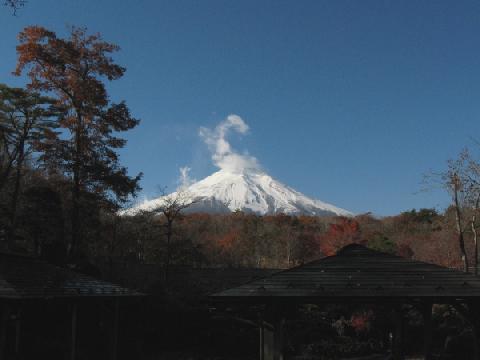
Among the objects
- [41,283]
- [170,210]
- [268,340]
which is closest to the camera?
[268,340]

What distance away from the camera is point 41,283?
11.5 meters

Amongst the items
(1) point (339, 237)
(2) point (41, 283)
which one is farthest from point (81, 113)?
(1) point (339, 237)

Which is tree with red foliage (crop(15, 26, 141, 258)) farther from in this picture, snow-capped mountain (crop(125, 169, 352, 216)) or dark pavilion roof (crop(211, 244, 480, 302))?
snow-capped mountain (crop(125, 169, 352, 216))

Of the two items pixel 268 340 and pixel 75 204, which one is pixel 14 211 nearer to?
pixel 75 204

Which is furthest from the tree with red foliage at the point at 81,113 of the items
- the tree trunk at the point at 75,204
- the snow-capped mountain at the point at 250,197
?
the snow-capped mountain at the point at 250,197

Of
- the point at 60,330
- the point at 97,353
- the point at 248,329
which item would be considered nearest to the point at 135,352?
the point at 97,353

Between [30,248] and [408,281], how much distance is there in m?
19.6

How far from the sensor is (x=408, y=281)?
405 inches

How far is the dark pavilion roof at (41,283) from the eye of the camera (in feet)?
33.9

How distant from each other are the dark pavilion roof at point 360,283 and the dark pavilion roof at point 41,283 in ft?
14.3

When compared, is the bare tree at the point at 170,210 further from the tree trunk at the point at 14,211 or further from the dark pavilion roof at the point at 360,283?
the dark pavilion roof at the point at 360,283

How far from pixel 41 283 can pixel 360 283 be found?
8.01 metres

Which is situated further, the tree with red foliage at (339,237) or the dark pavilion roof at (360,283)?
the tree with red foliage at (339,237)

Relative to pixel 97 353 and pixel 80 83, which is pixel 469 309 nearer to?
pixel 97 353
